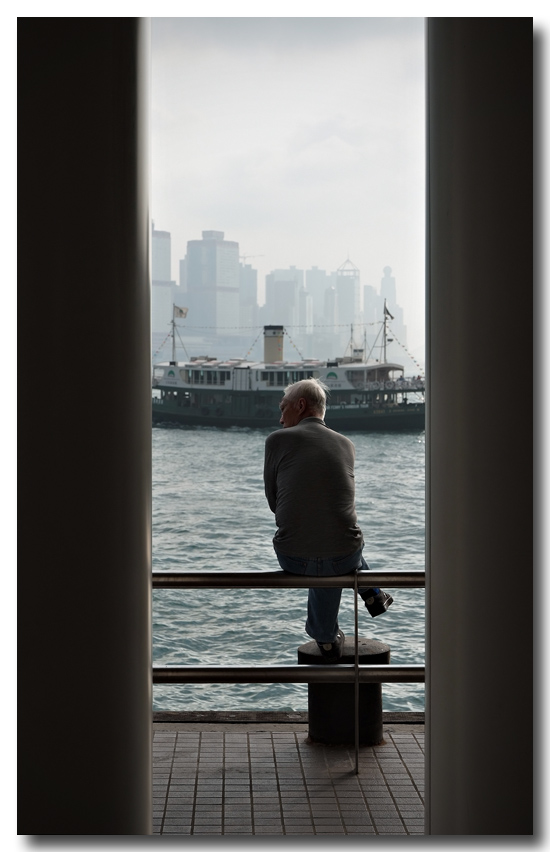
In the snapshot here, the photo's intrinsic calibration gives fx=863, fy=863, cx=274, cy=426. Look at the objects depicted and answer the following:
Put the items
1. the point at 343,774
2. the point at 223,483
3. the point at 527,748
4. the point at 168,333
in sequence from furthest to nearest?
1. the point at 168,333
2. the point at 223,483
3. the point at 343,774
4. the point at 527,748

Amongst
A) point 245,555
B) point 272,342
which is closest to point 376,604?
point 245,555

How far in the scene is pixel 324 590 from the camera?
2754 millimetres

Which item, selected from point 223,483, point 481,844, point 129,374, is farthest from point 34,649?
point 223,483

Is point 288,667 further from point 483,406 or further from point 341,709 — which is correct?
point 483,406

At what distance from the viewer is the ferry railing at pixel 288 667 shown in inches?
98.9

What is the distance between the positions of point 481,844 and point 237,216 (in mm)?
47100

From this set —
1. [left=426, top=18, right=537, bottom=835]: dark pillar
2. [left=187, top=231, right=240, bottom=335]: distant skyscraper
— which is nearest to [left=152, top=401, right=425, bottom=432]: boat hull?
[left=187, top=231, right=240, bottom=335]: distant skyscraper

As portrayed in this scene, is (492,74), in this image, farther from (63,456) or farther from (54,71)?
(63,456)

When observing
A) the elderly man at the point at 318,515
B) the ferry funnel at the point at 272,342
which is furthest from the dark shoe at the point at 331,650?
the ferry funnel at the point at 272,342

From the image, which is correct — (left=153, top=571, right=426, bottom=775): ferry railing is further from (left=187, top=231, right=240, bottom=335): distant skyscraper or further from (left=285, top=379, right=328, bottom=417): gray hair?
(left=187, top=231, right=240, bottom=335): distant skyscraper

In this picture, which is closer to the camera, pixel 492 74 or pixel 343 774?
pixel 492 74

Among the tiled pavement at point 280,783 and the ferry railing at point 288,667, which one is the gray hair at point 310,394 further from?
the tiled pavement at point 280,783

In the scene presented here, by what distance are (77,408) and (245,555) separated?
76.6 ft

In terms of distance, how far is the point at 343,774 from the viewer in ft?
8.66
